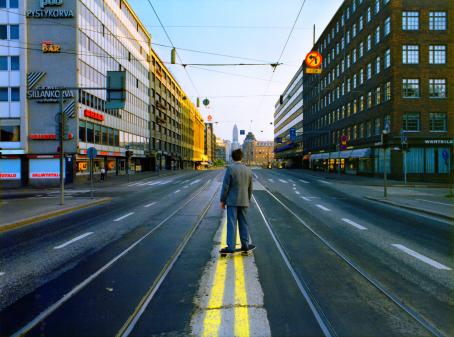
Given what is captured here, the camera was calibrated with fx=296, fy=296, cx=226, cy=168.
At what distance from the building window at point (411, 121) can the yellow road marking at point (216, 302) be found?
32.2 metres

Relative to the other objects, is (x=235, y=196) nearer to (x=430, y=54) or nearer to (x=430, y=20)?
(x=430, y=54)

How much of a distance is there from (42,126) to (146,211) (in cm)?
2495

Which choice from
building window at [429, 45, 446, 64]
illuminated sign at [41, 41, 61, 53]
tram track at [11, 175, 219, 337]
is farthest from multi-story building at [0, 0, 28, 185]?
building window at [429, 45, 446, 64]

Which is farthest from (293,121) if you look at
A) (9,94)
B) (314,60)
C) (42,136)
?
(9,94)

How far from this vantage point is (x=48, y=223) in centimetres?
911

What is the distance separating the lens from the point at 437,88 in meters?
30.7

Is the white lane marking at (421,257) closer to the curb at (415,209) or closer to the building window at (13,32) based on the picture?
the curb at (415,209)

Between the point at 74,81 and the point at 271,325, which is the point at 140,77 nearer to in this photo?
the point at 74,81

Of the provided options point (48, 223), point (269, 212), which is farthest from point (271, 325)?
point (48, 223)

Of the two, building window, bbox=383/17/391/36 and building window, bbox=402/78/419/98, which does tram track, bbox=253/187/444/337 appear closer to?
building window, bbox=402/78/419/98

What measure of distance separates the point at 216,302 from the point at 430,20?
38525 millimetres

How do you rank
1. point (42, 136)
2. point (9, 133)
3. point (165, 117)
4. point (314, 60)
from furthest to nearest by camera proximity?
point (165, 117), point (42, 136), point (9, 133), point (314, 60)

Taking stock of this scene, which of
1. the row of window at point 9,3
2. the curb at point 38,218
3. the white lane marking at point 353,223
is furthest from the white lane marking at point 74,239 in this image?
the row of window at point 9,3

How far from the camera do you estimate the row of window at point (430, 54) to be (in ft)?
101
